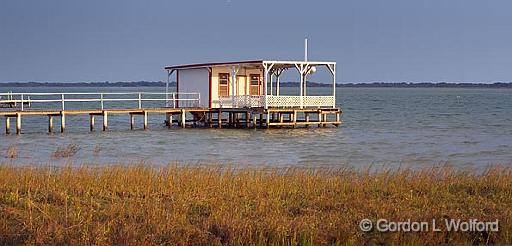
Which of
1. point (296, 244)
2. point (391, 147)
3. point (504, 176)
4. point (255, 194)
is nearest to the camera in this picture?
point (296, 244)

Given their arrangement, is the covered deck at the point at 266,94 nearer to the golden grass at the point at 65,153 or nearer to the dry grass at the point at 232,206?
the golden grass at the point at 65,153

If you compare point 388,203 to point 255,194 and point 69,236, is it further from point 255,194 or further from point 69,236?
point 69,236

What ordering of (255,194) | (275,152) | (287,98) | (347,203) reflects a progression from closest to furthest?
(347,203) → (255,194) → (275,152) → (287,98)

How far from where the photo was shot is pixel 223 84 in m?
40.0

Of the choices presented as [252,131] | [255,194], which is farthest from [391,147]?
[255,194]

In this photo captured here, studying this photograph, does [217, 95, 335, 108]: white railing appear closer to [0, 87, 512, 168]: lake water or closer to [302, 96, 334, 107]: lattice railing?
[302, 96, 334, 107]: lattice railing

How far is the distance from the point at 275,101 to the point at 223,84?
3907mm

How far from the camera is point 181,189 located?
1279 centimetres

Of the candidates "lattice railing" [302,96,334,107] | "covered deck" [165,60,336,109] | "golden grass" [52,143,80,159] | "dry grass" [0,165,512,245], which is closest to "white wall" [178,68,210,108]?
"covered deck" [165,60,336,109]

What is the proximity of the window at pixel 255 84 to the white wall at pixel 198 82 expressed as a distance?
2535mm

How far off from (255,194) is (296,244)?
3838 mm

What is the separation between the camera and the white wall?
39938 mm

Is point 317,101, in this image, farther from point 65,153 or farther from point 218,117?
point 65,153

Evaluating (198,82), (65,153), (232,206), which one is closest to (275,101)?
(198,82)
